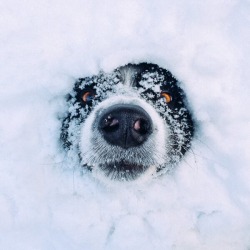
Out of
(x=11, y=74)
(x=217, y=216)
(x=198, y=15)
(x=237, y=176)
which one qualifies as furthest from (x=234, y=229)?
(x=11, y=74)

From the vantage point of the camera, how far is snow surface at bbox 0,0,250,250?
395 centimetres

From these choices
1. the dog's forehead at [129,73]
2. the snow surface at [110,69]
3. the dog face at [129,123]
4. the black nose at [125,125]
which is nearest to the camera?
the black nose at [125,125]

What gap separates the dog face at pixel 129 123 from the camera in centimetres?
364

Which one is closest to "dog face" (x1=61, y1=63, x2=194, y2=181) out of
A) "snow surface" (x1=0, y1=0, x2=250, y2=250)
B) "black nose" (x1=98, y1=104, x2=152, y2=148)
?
"black nose" (x1=98, y1=104, x2=152, y2=148)

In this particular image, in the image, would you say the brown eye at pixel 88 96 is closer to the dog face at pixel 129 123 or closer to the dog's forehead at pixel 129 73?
the dog face at pixel 129 123

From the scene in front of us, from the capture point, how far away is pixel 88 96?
13.9 ft

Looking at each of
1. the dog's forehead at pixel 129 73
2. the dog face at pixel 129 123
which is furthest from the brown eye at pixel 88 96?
the dog's forehead at pixel 129 73

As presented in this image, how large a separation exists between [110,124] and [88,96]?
72 cm

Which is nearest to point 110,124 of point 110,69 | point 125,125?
point 125,125

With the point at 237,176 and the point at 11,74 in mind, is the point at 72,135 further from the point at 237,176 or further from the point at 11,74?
the point at 237,176

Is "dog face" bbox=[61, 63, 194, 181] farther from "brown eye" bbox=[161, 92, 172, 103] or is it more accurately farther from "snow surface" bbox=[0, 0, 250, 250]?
"snow surface" bbox=[0, 0, 250, 250]

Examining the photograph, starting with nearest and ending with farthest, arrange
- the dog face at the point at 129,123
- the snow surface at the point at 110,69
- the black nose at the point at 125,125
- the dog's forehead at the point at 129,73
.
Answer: the black nose at the point at 125,125 → the dog face at the point at 129,123 → the snow surface at the point at 110,69 → the dog's forehead at the point at 129,73

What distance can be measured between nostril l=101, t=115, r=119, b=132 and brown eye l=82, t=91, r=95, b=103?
2.01 ft

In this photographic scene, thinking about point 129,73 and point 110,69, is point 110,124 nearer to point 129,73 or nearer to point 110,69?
point 110,69
